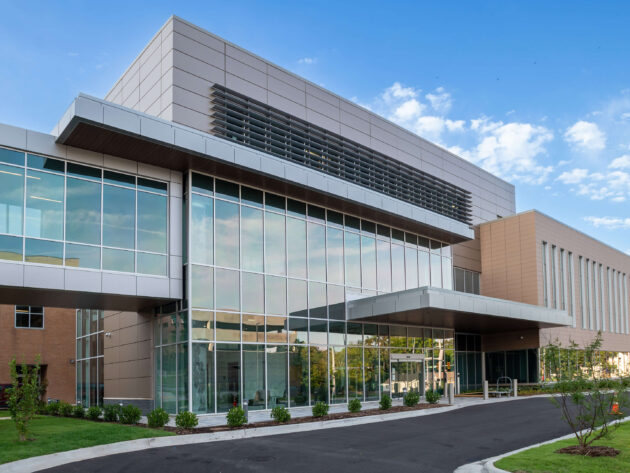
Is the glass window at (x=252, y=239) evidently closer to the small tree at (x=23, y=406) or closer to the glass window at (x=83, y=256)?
the glass window at (x=83, y=256)

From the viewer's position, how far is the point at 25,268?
60.3 feet

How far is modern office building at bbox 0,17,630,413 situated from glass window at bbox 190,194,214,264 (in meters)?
0.06

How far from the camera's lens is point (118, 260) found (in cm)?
2061

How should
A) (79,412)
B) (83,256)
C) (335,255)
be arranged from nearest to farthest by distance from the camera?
(83,256) < (79,412) < (335,255)

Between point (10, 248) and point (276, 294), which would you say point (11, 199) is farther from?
point (276, 294)

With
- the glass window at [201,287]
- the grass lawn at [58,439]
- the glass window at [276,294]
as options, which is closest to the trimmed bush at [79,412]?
the grass lawn at [58,439]

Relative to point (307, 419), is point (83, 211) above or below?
above

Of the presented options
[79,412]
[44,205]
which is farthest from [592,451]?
[79,412]

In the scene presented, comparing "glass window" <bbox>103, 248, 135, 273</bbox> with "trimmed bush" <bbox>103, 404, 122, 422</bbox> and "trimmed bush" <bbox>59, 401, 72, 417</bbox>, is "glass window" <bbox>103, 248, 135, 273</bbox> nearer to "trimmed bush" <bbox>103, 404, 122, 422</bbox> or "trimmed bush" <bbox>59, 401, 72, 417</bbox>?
"trimmed bush" <bbox>103, 404, 122, 422</bbox>

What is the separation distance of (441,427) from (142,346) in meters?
12.3

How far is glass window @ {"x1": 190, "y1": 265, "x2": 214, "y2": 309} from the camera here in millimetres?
21859

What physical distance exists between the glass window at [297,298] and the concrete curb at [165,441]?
598 centimetres

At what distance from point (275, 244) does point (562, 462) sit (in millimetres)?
15584

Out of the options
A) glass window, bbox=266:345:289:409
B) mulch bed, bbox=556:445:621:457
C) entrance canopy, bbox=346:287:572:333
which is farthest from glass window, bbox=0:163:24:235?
mulch bed, bbox=556:445:621:457
